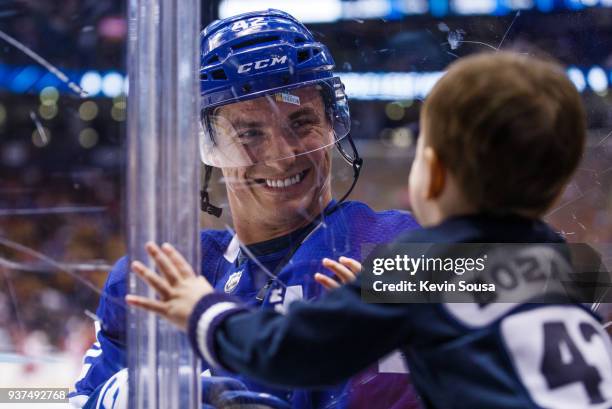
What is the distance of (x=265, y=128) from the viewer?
3.92 ft

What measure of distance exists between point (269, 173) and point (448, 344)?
1.40 feet

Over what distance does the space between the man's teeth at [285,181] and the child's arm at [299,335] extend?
0.30 m

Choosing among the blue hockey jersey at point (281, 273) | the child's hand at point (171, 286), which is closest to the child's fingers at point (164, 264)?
the child's hand at point (171, 286)

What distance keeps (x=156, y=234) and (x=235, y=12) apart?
39 centimetres

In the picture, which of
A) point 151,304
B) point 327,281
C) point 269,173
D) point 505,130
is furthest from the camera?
point 269,173

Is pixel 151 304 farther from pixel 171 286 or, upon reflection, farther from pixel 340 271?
pixel 340 271

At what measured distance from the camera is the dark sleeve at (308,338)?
2.79ft

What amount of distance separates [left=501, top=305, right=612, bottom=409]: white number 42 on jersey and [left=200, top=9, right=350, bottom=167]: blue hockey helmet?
45 centimetres

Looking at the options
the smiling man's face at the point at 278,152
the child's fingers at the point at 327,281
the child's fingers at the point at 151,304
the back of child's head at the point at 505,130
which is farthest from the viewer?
the smiling man's face at the point at 278,152

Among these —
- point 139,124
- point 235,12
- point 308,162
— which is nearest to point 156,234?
point 139,124

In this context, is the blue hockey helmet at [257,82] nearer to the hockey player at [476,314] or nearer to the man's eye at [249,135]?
the man's eye at [249,135]

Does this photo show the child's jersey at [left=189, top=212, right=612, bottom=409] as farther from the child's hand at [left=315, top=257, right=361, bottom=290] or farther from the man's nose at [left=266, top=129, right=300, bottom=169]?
the man's nose at [left=266, top=129, right=300, bottom=169]

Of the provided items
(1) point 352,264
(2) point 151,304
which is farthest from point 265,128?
(2) point 151,304

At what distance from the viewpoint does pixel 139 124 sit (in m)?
1.08
